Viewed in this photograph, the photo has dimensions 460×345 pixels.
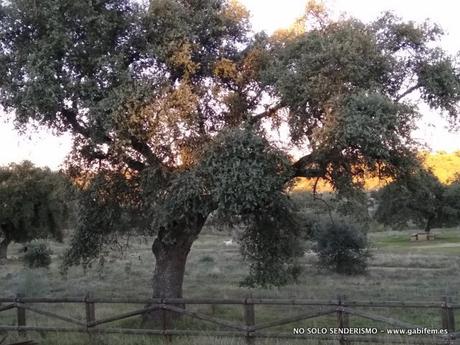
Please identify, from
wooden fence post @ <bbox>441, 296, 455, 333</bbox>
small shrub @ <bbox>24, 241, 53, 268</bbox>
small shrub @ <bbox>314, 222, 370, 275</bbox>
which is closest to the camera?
wooden fence post @ <bbox>441, 296, 455, 333</bbox>

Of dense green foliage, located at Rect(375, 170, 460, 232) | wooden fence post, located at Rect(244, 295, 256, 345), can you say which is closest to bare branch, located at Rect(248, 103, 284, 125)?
wooden fence post, located at Rect(244, 295, 256, 345)

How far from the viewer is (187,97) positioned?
488 inches

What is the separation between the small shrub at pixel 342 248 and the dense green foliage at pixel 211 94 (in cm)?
1887

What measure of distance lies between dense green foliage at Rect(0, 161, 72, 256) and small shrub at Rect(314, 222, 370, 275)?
19.2m

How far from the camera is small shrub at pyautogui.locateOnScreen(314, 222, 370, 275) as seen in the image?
32.5 metres

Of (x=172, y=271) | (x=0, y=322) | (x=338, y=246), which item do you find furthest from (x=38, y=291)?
(x=338, y=246)

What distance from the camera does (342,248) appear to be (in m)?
33.0

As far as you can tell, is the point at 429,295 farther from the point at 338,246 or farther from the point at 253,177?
the point at 338,246

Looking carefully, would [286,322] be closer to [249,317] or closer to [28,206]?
[249,317]

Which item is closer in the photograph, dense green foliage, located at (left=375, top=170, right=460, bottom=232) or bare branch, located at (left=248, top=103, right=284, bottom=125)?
bare branch, located at (left=248, top=103, right=284, bottom=125)

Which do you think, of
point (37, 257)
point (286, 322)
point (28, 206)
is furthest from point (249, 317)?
point (28, 206)

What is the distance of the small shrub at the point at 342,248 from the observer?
32.5 meters

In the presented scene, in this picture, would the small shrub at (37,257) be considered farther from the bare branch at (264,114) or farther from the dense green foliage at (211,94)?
the bare branch at (264,114)

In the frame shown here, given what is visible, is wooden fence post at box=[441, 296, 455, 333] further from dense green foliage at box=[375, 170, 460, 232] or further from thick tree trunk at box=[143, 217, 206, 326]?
dense green foliage at box=[375, 170, 460, 232]
